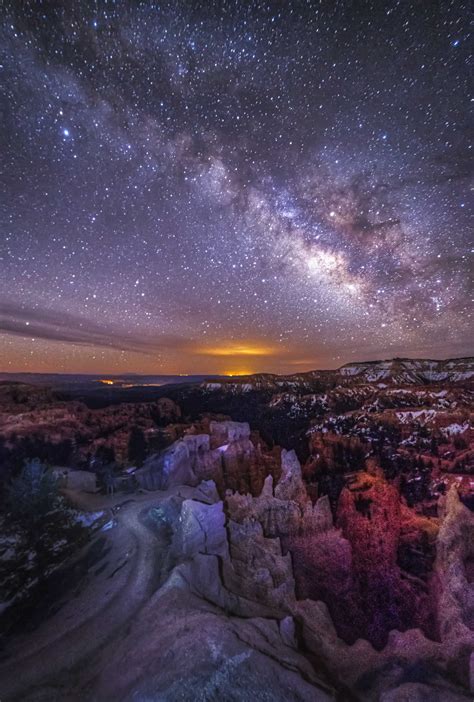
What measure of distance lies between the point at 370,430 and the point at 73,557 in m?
58.2

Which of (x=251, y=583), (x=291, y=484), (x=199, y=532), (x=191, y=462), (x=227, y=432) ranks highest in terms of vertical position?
(x=227, y=432)

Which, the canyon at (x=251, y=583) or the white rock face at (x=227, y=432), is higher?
the white rock face at (x=227, y=432)

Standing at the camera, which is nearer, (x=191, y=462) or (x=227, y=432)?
(x=191, y=462)

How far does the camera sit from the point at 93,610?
15.0 m

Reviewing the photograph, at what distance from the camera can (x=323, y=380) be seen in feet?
422

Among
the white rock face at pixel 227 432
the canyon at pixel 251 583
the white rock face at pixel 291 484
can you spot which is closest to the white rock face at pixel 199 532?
Answer: the canyon at pixel 251 583

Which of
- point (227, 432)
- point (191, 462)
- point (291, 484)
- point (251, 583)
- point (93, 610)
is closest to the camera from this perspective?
point (93, 610)

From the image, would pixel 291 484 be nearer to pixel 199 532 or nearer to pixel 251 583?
pixel 251 583

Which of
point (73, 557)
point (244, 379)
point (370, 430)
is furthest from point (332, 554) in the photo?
point (244, 379)

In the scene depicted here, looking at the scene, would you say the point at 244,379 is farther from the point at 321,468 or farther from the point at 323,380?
the point at 321,468

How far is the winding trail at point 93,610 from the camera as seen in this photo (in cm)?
1215

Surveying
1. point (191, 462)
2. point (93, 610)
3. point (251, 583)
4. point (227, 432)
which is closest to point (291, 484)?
point (191, 462)

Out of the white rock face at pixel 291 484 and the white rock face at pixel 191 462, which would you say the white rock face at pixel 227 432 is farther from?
the white rock face at pixel 291 484

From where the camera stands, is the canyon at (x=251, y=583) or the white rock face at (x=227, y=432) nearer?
the canyon at (x=251, y=583)
